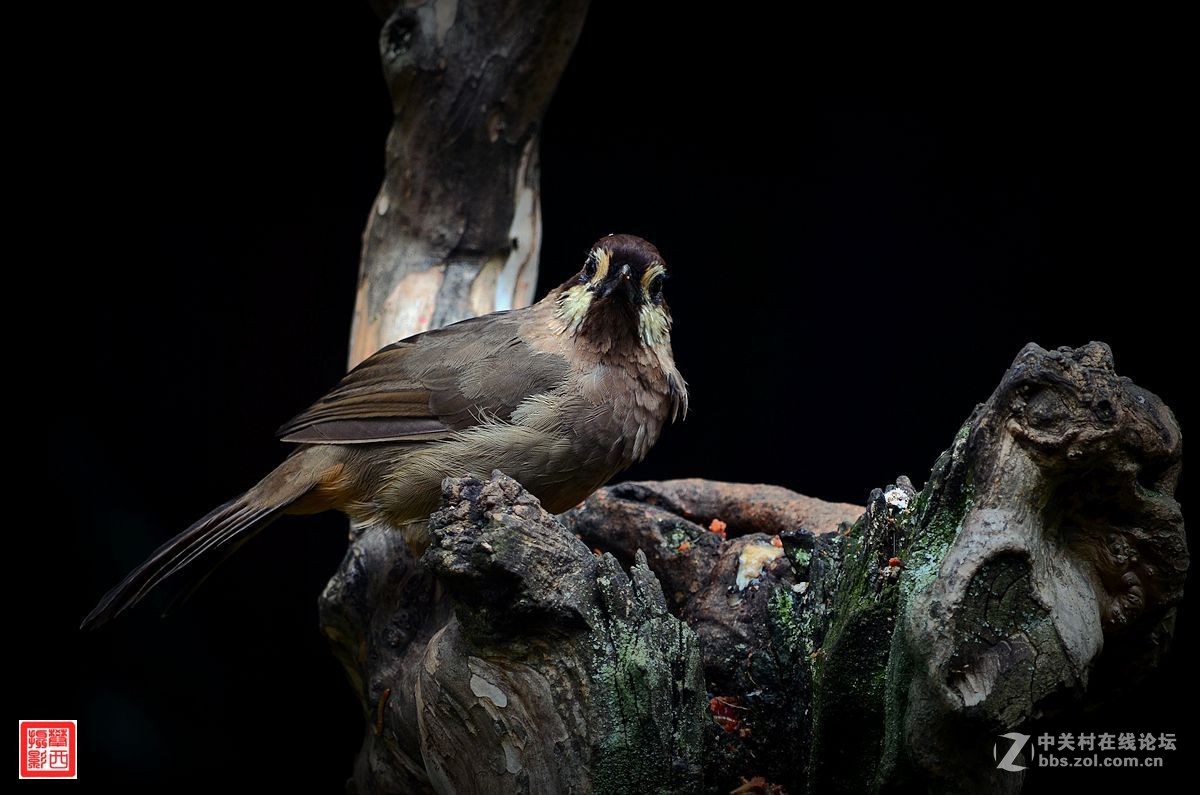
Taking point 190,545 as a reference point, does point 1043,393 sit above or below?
above

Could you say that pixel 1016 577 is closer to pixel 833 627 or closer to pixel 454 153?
pixel 833 627

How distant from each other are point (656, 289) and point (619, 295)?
0.14m

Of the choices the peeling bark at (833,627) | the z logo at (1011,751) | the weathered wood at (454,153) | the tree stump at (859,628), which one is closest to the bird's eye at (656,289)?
the peeling bark at (833,627)

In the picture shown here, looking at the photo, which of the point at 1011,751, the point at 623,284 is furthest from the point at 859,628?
→ the point at 623,284

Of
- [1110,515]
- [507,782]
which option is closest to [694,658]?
[507,782]

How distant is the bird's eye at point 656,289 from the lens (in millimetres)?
2971

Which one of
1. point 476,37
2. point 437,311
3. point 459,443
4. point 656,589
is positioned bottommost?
point 656,589

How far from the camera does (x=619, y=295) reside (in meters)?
2.92

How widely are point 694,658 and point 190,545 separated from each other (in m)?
1.57

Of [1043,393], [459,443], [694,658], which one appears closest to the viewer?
[1043,393]

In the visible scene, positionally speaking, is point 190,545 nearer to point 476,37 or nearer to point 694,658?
point 694,658

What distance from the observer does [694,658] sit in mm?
2145

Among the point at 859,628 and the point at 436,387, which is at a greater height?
the point at 436,387

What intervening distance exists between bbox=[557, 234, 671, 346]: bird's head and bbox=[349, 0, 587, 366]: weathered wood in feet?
2.77
